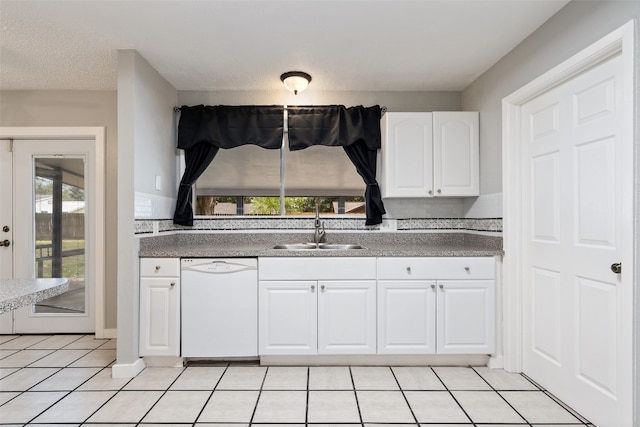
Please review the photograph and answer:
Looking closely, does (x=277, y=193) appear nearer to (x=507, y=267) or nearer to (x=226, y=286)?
(x=226, y=286)

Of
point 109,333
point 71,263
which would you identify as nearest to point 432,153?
point 109,333

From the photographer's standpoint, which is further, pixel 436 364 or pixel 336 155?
pixel 336 155

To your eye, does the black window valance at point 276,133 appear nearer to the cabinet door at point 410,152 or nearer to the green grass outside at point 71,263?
the cabinet door at point 410,152

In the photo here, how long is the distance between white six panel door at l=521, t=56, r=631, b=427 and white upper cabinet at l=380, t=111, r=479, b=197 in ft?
1.80

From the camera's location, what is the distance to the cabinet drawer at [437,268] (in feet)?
8.90

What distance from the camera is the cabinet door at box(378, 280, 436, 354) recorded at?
106 inches

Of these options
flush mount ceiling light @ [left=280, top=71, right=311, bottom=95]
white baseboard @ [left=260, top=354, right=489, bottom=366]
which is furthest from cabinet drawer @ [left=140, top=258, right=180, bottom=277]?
flush mount ceiling light @ [left=280, top=71, right=311, bottom=95]

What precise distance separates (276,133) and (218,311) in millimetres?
1669

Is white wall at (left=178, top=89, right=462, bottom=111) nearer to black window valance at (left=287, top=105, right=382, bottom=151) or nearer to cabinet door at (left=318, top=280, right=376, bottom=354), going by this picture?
black window valance at (left=287, top=105, right=382, bottom=151)

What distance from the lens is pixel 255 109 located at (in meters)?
3.38

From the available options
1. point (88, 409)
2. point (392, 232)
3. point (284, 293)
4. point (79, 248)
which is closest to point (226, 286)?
point (284, 293)

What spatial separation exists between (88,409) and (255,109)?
259 cm

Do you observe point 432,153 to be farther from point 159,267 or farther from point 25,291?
point 25,291

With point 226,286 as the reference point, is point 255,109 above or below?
above
